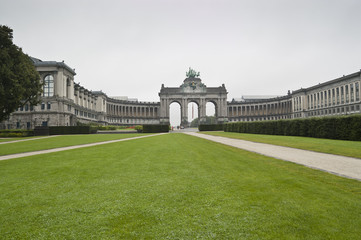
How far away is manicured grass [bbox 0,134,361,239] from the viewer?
314 cm

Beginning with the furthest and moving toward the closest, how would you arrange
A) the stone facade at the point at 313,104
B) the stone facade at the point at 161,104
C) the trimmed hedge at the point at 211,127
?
1. the stone facade at the point at 313,104
2. the trimmed hedge at the point at 211,127
3. the stone facade at the point at 161,104

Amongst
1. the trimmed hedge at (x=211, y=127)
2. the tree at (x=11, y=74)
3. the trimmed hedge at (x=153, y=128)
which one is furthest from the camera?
the trimmed hedge at (x=211, y=127)

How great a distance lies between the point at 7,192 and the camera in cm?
505

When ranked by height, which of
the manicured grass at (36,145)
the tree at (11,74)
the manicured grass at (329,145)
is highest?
the tree at (11,74)

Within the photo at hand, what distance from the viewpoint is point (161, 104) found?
373 ft

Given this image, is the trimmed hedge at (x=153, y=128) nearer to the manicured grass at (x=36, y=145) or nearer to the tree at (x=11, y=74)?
the tree at (x=11, y=74)

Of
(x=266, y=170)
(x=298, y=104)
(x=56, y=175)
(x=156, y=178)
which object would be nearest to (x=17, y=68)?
(x=56, y=175)

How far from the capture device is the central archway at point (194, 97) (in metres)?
114

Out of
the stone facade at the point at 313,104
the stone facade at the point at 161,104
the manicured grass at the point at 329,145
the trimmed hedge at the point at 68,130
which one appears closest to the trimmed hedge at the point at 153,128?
the trimmed hedge at the point at 68,130

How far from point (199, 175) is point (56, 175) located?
4616 millimetres

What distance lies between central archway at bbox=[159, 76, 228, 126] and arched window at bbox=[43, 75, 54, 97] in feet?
201

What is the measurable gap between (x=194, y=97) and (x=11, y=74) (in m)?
93.0

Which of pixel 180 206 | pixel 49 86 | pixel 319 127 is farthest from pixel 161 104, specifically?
pixel 180 206

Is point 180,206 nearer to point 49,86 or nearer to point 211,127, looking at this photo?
point 211,127
